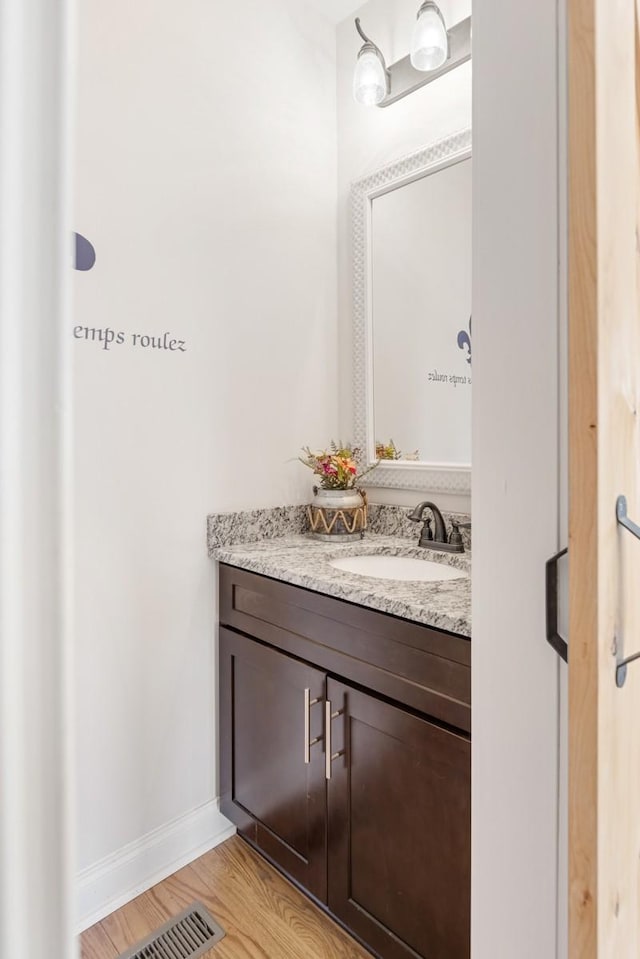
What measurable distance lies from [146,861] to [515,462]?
5.02ft

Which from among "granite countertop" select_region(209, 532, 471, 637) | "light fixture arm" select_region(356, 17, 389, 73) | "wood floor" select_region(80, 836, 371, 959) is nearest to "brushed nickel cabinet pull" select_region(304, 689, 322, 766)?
"granite countertop" select_region(209, 532, 471, 637)

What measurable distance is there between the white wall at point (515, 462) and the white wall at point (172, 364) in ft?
3.32

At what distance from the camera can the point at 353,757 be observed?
1305 millimetres

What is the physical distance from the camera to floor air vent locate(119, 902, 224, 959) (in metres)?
1.35

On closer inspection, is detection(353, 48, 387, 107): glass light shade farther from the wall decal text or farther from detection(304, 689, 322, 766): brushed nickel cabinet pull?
detection(304, 689, 322, 766): brushed nickel cabinet pull

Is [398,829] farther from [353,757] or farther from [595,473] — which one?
[595,473]

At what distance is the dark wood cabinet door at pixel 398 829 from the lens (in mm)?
1093

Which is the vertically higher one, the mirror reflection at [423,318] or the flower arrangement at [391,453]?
the mirror reflection at [423,318]

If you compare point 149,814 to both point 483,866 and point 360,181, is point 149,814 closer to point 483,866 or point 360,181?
point 483,866

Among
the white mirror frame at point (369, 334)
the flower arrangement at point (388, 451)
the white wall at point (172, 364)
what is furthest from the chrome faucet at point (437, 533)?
the white wall at point (172, 364)

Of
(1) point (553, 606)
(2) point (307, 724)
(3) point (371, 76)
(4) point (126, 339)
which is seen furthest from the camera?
(3) point (371, 76)

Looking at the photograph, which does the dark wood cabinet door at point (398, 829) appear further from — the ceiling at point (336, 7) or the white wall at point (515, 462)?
the ceiling at point (336, 7)

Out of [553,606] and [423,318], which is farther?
[423,318]

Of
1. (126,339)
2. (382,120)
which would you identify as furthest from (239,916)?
(382,120)
